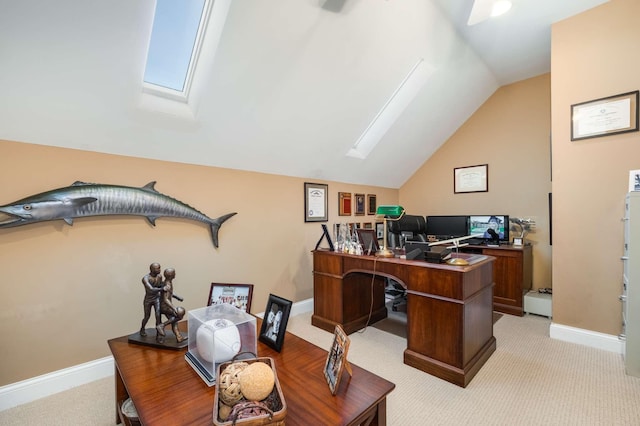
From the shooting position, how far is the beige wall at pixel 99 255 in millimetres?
1892

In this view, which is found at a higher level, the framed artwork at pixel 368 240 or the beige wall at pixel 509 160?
the beige wall at pixel 509 160

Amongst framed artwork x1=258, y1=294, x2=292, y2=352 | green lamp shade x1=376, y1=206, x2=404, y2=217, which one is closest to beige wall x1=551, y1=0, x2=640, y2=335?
green lamp shade x1=376, y1=206, x2=404, y2=217

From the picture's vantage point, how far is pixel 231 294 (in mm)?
2146

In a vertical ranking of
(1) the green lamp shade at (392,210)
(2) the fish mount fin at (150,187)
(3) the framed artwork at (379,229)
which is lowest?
(3) the framed artwork at (379,229)

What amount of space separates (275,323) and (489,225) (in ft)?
11.4

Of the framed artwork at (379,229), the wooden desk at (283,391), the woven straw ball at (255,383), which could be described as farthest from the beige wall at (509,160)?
the woven straw ball at (255,383)

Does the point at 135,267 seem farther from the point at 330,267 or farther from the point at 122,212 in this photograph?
the point at 330,267

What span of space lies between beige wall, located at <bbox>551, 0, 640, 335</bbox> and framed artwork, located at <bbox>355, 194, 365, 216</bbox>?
7.63ft

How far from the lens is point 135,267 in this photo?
2.33 meters

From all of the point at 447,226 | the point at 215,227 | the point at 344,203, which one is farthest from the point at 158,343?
A: the point at 447,226

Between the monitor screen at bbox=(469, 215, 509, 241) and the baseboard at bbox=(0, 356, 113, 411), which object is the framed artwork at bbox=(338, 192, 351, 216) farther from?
the baseboard at bbox=(0, 356, 113, 411)

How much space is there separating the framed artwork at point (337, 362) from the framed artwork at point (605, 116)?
9.82 ft

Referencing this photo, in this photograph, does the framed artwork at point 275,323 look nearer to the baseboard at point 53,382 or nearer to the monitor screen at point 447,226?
the baseboard at point 53,382

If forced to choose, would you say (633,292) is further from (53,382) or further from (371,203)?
(53,382)
